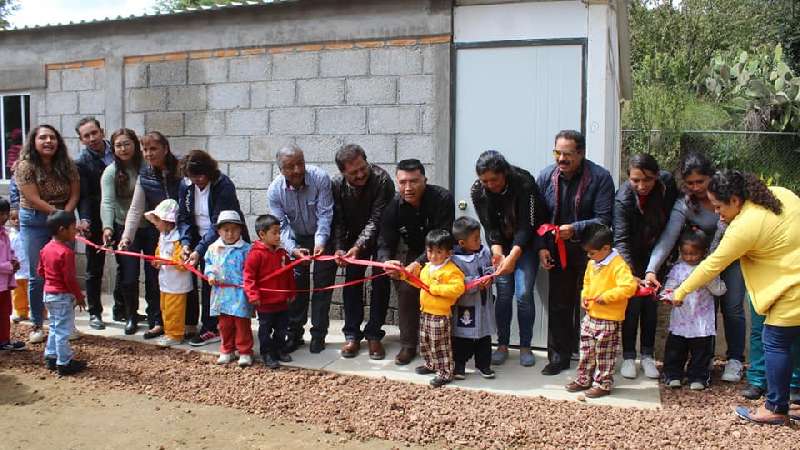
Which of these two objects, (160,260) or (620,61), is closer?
(160,260)

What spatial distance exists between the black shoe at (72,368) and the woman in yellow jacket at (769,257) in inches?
179

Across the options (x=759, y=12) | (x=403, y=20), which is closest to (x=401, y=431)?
(x=403, y=20)

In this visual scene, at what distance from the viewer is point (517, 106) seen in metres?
5.86

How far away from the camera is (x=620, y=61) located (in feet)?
37.2

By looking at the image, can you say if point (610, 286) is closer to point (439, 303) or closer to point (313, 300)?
point (439, 303)

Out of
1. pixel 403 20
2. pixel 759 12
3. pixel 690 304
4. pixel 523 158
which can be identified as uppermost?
pixel 759 12

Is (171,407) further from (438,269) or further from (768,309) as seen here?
(768,309)

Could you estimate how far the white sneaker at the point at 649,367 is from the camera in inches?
198

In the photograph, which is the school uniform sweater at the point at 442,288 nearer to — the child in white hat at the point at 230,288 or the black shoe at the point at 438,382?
the black shoe at the point at 438,382

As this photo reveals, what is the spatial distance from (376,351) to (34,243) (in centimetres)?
322

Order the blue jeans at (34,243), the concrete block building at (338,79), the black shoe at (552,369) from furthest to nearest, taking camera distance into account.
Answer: the blue jeans at (34,243) < the concrete block building at (338,79) < the black shoe at (552,369)

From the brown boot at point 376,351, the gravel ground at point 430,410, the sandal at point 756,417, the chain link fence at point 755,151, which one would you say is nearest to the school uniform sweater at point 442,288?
the gravel ground at point 430,410

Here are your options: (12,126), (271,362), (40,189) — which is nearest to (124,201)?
(40,189)

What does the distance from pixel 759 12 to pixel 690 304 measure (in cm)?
2029
